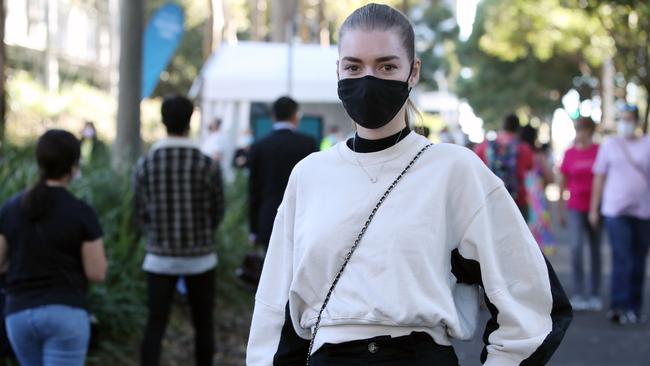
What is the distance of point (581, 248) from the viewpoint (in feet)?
32.9

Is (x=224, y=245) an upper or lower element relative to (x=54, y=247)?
lower

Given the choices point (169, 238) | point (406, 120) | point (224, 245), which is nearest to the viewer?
point (406, 120)

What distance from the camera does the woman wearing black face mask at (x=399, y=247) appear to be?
2531mm

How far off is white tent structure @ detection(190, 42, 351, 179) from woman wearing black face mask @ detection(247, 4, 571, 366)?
14.5m

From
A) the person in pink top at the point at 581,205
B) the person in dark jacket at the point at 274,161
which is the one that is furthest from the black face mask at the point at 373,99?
the person in pink top at the point at 581,205

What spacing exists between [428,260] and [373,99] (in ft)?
1.46

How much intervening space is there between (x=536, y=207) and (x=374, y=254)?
10795 mm

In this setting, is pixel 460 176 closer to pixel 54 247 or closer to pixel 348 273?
pixel 348 273

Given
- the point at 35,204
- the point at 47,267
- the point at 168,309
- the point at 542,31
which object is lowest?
the point at 168,309

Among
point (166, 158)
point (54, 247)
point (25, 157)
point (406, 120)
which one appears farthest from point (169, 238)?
point (25, 157)

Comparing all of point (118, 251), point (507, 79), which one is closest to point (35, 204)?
point (118, 251)

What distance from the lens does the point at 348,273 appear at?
2.59 m

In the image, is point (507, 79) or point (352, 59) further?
point (507, 79)

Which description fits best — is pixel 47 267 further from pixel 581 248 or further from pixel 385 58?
pixel 581 248
